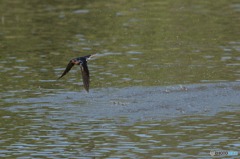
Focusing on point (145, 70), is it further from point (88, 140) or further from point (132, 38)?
point (88, 140)

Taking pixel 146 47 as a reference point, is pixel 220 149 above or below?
below

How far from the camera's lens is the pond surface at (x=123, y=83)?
1203 cm

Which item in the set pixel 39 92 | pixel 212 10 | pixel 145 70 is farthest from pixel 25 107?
pixel 212 10

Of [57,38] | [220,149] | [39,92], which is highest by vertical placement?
[57,38]

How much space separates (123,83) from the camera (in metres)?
17.6

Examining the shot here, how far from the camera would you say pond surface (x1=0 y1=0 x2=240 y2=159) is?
39.5 feet

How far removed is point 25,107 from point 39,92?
1.69 metres

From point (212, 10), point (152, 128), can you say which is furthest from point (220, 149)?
point (212, 10)

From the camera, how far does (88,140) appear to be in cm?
1223

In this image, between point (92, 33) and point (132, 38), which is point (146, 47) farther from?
point (92, 33)

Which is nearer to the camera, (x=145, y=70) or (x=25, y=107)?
(x=25, y=107)

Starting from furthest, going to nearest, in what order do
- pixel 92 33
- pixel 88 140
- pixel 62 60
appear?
pixel 92 33 < pixel 62 60 < pixel 88 140

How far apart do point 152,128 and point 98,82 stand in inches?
212

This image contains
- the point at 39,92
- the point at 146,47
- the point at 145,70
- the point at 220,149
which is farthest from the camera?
the point at 146,47
